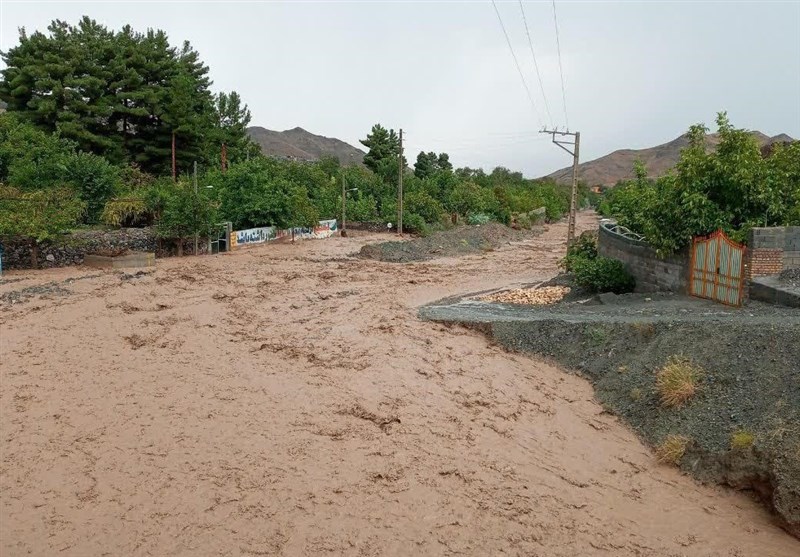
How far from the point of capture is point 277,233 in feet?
126

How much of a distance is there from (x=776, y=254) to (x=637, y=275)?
4234mm

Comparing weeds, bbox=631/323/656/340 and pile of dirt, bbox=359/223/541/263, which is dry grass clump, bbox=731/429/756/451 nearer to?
weeds, bbox=631/323/656/340

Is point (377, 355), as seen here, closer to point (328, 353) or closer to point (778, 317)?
point (328, 353)

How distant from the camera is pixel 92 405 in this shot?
11219 mm

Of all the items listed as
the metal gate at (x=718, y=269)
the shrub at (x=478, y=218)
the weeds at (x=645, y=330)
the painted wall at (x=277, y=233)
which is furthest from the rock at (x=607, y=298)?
the shrub at (x=478, y=218)

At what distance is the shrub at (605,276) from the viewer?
1775 cm

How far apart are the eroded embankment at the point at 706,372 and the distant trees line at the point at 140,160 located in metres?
19.5

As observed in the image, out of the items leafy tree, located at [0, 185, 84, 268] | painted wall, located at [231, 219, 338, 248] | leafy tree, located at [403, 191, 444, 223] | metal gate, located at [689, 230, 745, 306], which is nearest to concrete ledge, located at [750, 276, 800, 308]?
metal gate, located at [689, 230, 745, 306]

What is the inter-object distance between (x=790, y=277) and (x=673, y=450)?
22.0ft

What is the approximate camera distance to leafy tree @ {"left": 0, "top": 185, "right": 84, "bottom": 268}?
22.6 m

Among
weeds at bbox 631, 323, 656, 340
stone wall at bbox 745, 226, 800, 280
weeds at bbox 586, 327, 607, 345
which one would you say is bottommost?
weeds at bbox 586, 327, 607, 345

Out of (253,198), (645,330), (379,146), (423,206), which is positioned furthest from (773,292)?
(379,146)

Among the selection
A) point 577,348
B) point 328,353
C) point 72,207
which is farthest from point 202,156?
point 577,348

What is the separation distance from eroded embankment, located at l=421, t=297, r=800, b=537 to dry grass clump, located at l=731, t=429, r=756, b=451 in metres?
0.01
